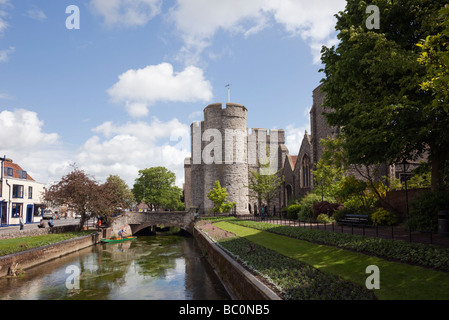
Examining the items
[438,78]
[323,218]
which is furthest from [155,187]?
[438,78]

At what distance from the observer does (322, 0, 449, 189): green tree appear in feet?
38.0

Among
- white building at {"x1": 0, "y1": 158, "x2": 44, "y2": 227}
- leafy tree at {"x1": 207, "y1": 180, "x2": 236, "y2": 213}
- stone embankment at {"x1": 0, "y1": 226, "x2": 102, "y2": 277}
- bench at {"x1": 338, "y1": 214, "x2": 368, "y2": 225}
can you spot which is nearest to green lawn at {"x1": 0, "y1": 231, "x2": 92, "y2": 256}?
stone embankment at {"x1": 0, "y1": 226, "x2": 102, "y2": 277}

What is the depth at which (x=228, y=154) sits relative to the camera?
48.9 meters

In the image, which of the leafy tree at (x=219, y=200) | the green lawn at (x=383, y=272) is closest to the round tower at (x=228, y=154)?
the leafy tree at (x=219, y=200)

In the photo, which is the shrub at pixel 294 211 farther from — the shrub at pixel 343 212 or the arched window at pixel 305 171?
the shrub at pixel 343 212

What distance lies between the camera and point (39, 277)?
16750 mm

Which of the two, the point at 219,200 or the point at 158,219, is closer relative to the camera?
the point at 158,219

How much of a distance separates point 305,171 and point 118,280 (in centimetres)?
2724

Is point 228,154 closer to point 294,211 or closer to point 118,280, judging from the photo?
point 294,211

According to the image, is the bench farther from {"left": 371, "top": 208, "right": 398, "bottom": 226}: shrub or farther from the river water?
the river water

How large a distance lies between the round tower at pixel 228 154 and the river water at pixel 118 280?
23937mm

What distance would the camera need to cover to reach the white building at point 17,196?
37.2m
